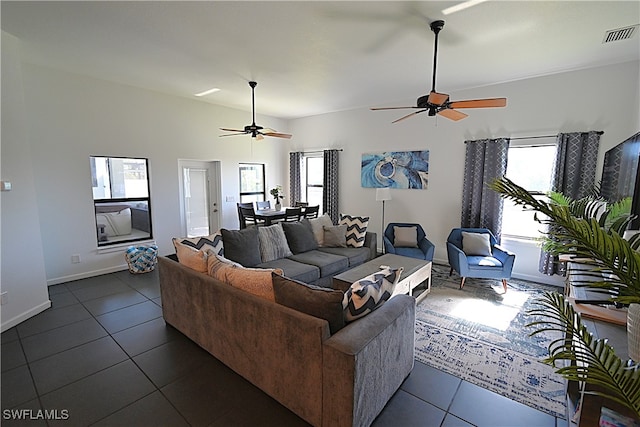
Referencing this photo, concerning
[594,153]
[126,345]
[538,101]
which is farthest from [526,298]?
[126,345]

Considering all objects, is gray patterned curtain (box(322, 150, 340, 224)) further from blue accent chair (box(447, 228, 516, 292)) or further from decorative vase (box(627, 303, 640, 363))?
decorative vase (box(627, 303, 640, 363))

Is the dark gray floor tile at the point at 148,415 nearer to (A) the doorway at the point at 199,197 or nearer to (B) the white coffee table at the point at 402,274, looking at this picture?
(B) the white coffee table at the point at 402,274

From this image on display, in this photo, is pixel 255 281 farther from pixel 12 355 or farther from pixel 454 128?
pixel 454 128

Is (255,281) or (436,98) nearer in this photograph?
(255,281)

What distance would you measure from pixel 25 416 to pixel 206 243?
1.84 meters

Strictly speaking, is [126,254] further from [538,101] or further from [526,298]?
[538,101]

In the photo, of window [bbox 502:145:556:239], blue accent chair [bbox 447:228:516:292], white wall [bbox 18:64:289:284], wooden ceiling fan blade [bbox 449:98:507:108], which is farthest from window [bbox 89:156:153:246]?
window [bbox 502:145:556:239]

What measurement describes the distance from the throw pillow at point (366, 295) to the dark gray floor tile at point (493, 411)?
3.03ft

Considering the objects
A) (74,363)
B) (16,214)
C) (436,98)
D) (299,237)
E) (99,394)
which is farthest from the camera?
(299,237)

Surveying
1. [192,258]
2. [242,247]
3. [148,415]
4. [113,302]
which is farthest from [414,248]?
[113,302]

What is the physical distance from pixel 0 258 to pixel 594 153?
708 centimetres

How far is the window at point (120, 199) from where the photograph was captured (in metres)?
4.70

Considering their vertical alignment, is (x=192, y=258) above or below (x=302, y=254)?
above

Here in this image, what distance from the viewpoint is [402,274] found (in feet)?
11.3
